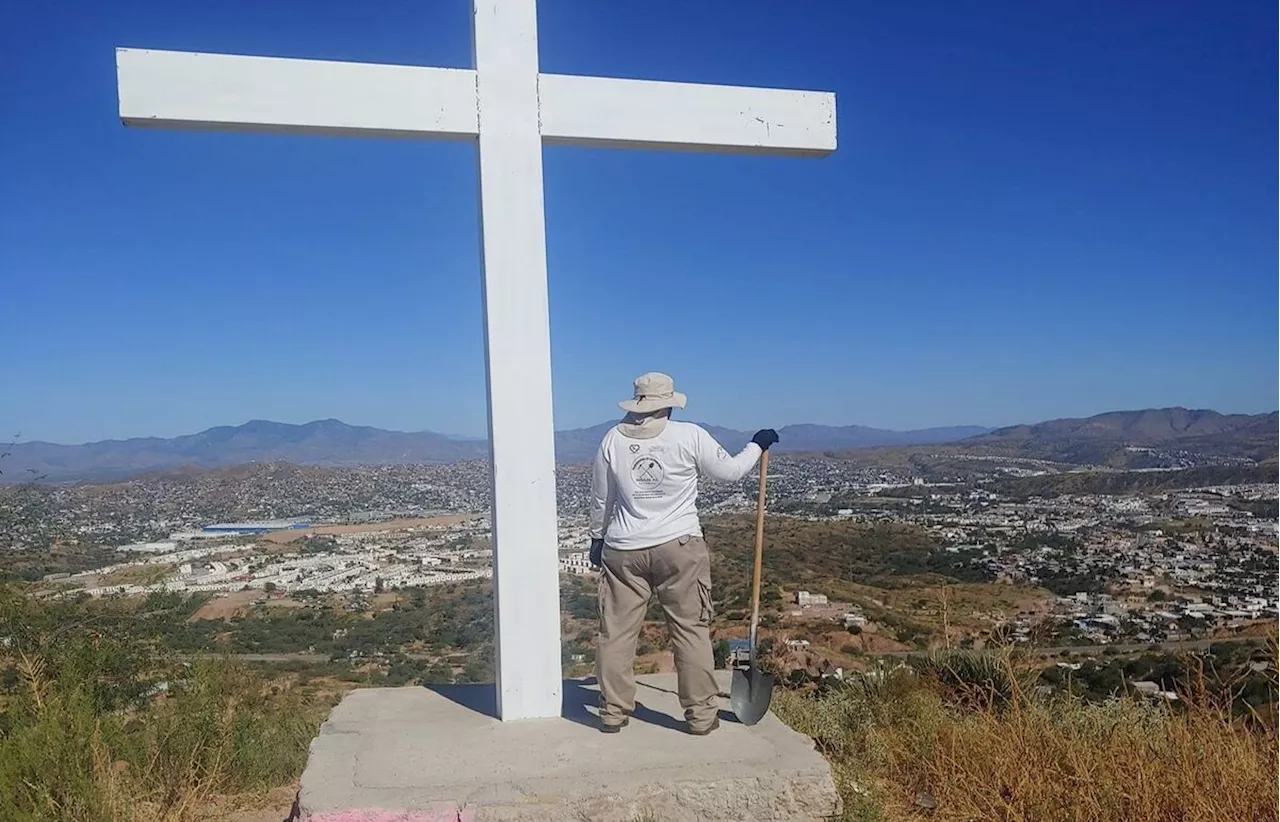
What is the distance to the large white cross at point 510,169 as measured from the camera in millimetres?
3967

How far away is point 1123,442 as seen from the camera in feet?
80.0

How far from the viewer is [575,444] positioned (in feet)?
18.3

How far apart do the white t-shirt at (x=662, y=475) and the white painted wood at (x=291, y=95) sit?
149 centimetres

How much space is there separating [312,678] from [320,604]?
3.44 feet

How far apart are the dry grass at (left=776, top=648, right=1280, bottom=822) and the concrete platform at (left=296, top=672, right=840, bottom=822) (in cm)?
29

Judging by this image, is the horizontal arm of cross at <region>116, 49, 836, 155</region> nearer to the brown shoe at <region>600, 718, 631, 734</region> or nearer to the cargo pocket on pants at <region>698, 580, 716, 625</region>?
the cargo pocket on pants at <region>698, 580, 716, 625</region>

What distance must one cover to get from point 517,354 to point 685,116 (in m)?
1.29

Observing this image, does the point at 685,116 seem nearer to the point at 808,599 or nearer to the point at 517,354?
the point at 517,354

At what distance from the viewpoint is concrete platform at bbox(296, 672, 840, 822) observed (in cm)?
336

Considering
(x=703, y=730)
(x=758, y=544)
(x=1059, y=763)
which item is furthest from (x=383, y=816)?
(x=1059, y=763)

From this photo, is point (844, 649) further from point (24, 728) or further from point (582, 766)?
point (24, 728)

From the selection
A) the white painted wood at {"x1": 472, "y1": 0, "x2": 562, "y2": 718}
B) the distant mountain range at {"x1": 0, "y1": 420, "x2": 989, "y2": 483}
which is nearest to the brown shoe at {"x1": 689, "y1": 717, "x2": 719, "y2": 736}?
the white painted wood at {"x1": 472, "y1": 0, "x2": 562, "y2": 718}

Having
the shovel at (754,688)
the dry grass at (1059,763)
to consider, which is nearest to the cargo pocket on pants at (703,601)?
the shovel at (754,688)

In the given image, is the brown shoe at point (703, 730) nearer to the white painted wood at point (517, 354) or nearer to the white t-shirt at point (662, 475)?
the white painted wood at point (517, 354)
